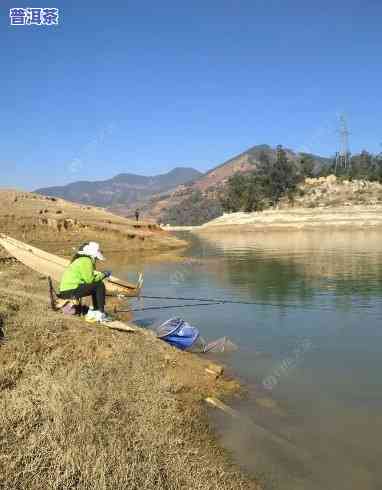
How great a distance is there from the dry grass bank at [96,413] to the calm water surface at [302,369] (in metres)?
0.85

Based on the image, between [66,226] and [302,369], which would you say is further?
[66,226]

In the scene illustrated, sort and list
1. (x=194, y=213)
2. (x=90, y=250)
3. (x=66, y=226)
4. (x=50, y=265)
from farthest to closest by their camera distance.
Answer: (x=194, y=213) < (x=66, y=226) < (x=50, y=265) < (x=90, y=250)

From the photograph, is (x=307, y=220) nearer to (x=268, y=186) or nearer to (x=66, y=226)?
(x=268, y=186)

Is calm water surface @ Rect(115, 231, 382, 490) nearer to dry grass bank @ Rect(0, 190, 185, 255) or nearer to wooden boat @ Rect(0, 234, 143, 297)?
wooden boat @ Rect(0, 234, 143, 297)

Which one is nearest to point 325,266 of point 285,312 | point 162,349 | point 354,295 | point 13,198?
point 354,295

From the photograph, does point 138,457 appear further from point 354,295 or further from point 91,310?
point 354,295

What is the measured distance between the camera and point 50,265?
19.7 meters

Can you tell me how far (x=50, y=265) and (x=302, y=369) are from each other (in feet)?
42.3

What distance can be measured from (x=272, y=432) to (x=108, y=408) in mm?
2889

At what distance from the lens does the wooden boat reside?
1847 centimetres

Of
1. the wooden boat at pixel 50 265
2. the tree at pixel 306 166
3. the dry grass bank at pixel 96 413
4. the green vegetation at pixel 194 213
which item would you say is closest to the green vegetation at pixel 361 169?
the tree at pixel 306 166

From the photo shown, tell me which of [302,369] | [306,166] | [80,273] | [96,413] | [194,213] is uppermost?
[306,166]

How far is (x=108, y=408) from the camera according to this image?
592cm

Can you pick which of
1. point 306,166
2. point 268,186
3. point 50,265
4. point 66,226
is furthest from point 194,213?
point 50,265
